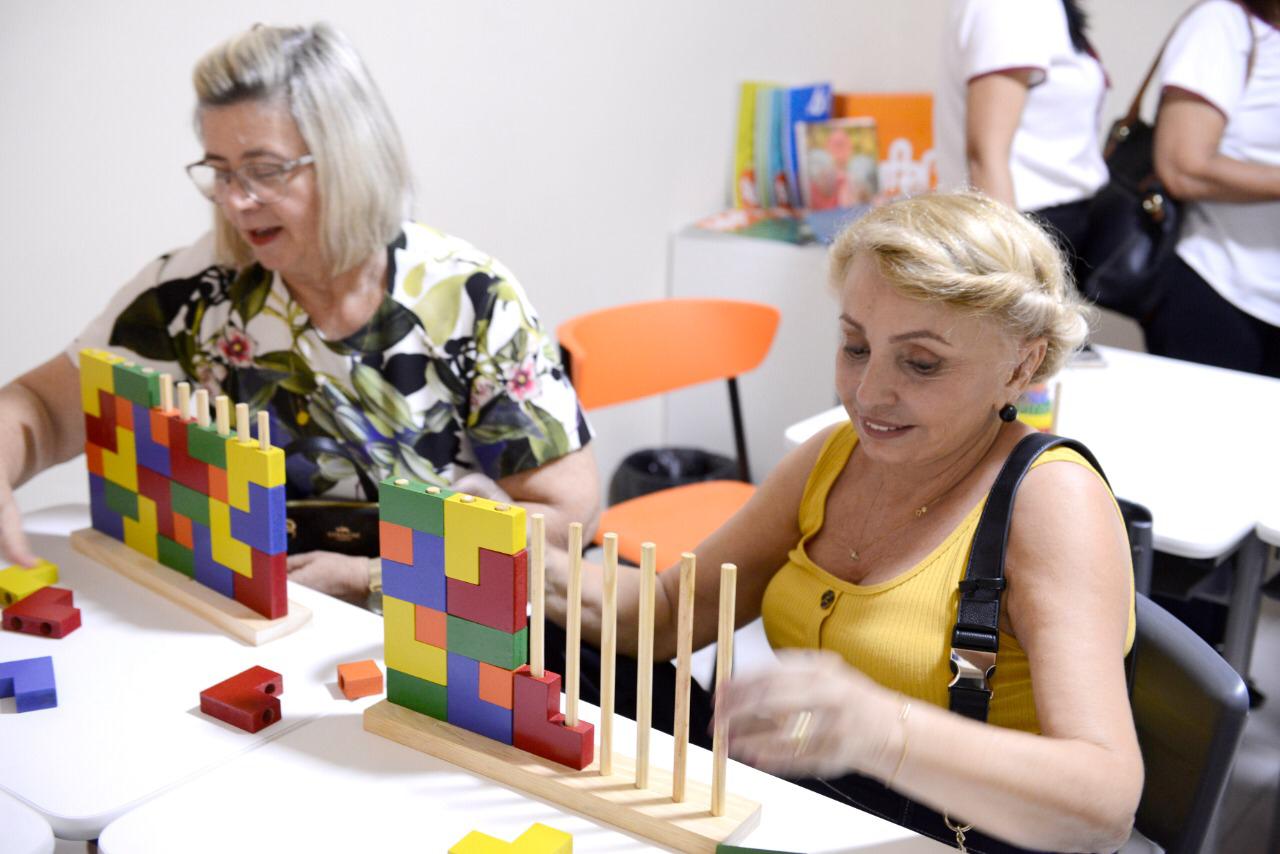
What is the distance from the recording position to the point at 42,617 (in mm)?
1362

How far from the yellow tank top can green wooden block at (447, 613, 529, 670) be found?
39 cm

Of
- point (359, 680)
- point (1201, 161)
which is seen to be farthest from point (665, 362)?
point (359, 680)

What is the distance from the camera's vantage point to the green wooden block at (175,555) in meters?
1.47

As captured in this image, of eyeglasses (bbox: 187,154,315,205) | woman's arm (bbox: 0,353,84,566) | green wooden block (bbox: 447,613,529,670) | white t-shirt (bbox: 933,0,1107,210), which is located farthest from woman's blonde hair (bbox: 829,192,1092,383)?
white t-shirt (bbox: 933,0,1107,210)

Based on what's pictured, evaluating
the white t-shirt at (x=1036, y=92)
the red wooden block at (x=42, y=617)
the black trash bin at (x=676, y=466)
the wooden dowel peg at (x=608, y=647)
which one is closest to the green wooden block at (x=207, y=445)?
the red wooden block at (x=42, y=617)

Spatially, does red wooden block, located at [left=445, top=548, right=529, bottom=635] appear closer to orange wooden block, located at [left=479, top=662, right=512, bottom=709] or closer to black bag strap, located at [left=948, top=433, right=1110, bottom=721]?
orange wooden block, located at [left=479, top=662, right=512, bottom=709]

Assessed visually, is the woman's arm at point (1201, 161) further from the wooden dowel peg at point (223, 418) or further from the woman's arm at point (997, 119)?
the wooden dowel peg at point (223, 418)

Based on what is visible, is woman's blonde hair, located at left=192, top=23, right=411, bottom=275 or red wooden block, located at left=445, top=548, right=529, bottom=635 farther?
woman's blonde hair, located at left=192, top=23, right=411, bottom=275

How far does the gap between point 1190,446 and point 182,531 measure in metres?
1.67

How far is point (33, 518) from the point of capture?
170cm

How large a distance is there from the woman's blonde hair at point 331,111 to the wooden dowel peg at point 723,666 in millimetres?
1006

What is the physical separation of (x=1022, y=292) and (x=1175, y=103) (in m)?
1.79

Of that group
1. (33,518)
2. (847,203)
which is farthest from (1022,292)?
(847,203)

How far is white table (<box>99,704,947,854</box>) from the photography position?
102 centimetres
